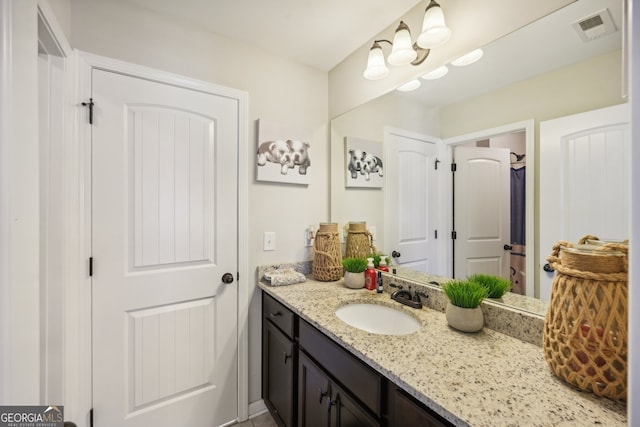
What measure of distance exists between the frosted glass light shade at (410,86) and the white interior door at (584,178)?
0.65 meters

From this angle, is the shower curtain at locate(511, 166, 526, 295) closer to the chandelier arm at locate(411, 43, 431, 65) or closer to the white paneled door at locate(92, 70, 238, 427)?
the chandelier arm at locate(411, 43, 431, 65)

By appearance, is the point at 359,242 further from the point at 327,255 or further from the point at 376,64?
the point at 376,64

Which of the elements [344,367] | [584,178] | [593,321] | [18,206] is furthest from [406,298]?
[18,206]

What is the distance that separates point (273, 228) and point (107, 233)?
88 cm

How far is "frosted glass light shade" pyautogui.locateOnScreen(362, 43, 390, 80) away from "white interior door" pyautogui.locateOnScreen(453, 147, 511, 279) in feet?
2.11

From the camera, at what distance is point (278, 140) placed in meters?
1.82

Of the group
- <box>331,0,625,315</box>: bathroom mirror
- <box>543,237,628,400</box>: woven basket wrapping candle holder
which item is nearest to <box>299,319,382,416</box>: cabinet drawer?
<box>543,237,628,400</box>: woven basket wrapping candle holder

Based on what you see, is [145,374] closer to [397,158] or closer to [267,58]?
[397,158]

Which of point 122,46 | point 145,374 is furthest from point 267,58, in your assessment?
point 145,374

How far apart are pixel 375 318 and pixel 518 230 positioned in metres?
0.75

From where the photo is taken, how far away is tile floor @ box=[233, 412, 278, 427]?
166 cm

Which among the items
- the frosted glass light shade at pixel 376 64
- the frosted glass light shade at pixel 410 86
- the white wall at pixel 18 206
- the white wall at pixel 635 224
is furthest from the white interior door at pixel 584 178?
the white wall at pixel 18 206

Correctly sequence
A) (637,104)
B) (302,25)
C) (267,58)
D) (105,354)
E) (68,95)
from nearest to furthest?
(637,104) → (68,95) → (105,354) → (302,25) → (267,58)

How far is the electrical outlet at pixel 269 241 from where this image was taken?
1788 mm
